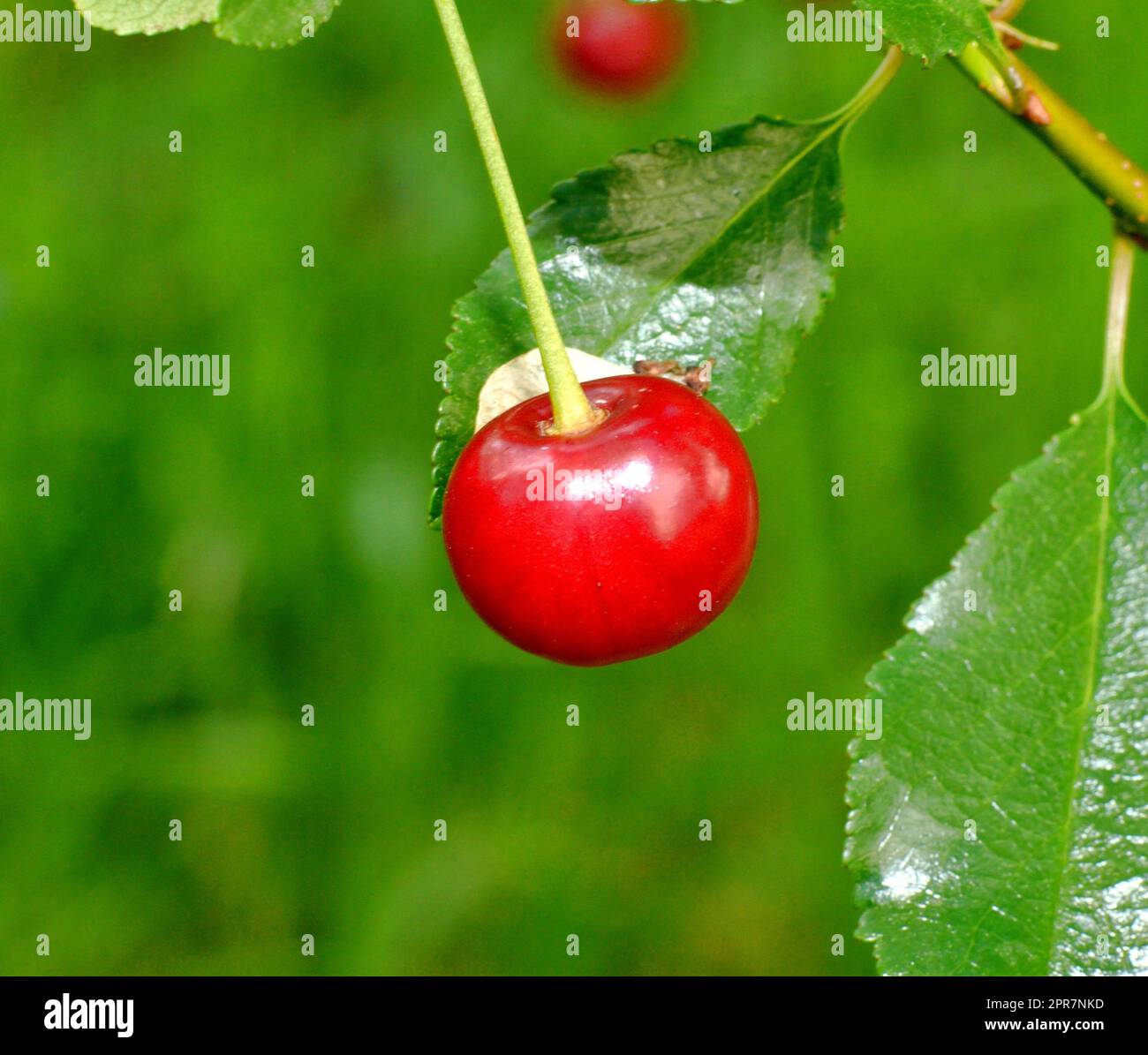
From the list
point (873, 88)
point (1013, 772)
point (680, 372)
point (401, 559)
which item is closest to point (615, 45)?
point (401, 559)

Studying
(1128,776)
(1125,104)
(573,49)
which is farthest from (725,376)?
(1125,104)

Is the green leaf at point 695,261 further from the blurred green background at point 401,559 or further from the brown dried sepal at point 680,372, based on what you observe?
the blurred green background at point 401,559

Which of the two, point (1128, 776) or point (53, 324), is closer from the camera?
point (1128, 776)

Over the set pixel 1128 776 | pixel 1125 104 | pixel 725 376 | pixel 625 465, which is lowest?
pixel 1128 776

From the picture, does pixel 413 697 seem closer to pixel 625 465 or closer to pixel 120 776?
pixel 120 776

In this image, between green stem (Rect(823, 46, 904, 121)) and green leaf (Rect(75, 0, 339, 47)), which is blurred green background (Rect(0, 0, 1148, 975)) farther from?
green leaf (Rect(75, 0, 339, 47))

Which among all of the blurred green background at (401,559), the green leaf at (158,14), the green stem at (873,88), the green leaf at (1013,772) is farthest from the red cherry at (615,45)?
the green leaf at (158,14)
